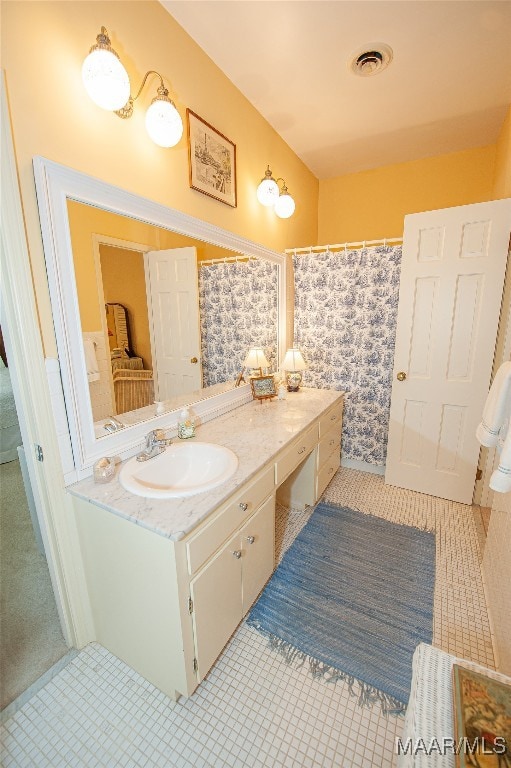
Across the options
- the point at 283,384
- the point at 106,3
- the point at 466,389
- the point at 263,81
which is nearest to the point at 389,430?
the point at 466,389

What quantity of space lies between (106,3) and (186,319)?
4.03 ft

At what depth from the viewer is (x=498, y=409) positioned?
4.12 ft

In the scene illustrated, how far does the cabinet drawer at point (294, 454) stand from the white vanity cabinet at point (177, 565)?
0.01m

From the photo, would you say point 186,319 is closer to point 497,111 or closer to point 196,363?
point 196,363

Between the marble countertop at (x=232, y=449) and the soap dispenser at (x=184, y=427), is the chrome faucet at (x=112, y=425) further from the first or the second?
the soap dispenser at (x=184, y=427)

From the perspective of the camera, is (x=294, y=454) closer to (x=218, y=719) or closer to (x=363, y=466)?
(x=218, y=719)

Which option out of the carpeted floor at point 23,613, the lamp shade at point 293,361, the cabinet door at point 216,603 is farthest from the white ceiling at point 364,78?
the carpeted floor at point 23,613

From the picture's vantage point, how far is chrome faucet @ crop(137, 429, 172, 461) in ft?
4.48

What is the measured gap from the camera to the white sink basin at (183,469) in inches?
48.4

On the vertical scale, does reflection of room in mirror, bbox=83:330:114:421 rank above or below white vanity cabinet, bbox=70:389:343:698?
above

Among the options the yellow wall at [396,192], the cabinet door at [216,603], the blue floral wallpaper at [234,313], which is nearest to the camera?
the cabinet door at [216,603]

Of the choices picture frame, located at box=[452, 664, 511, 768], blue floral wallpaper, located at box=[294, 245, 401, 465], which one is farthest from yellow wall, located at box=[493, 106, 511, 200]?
picture frame, located at box=[452, 664, 511, 768]

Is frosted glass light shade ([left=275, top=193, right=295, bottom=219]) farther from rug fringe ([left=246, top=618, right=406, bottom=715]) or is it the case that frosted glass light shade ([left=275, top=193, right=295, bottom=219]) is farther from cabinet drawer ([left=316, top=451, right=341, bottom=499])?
rug fringe ([left=246, top=618, right=406, bottom=715])

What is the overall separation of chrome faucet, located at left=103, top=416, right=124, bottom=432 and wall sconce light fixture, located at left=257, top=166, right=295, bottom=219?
1.74 metres
